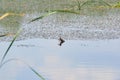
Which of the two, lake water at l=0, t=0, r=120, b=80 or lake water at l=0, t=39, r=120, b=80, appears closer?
lake water at l=0, t=39, r=120, b=80

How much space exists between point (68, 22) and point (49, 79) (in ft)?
17.1

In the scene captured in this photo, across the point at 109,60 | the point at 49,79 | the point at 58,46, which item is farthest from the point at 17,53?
the point at 49,79

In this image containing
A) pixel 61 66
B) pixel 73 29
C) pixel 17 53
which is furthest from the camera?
pixel 73 29

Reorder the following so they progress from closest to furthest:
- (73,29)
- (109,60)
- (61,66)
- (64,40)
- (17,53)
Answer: (61,66) < (109,60) < (17,53) < (64,40) < (73,29)

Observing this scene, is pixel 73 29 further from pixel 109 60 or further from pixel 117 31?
pixel 109 60

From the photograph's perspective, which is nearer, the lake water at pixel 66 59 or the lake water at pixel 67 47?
the lake water at pixel 66 59

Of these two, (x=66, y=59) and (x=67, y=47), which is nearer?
(x=66, y=59)

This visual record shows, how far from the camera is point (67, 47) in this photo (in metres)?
7.35

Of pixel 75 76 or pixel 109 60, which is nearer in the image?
pixel 75 76

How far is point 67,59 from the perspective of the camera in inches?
248

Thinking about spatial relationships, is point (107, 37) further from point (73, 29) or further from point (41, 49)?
point (41, 49)

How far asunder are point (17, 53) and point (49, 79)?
78.1 inches

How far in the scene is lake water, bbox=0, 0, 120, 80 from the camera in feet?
17.3

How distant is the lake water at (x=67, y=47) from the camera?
5286mm
